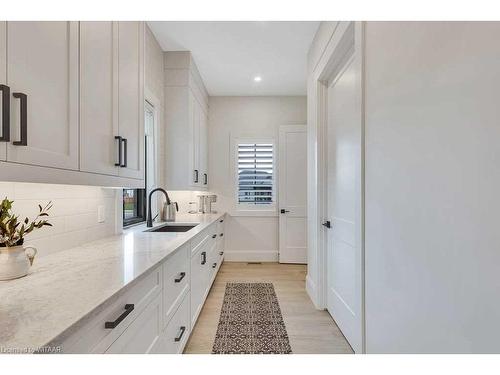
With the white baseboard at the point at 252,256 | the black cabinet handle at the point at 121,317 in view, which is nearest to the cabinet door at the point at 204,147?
the white baseboard at the point at 252,256

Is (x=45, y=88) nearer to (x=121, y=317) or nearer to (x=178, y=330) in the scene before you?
(x=121, y=317)

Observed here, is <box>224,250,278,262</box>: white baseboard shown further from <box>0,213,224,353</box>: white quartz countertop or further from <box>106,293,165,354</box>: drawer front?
<box>106,293,165,354</box>: drawer front

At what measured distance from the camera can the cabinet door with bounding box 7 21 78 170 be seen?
0.85 metres

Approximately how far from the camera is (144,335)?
46.7 inches

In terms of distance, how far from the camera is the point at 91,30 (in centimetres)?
125

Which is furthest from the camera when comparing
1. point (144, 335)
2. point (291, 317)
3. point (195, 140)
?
point (195, 140)

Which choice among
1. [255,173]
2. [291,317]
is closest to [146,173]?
[255,173]

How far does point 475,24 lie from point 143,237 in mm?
2013

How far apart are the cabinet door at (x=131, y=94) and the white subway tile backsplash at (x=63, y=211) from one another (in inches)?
13.1

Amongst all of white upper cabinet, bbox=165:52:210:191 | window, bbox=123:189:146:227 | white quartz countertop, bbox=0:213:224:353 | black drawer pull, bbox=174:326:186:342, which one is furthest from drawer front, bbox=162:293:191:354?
white upper cabinet, bbox=165:52:210:191

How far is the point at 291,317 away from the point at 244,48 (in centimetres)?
295

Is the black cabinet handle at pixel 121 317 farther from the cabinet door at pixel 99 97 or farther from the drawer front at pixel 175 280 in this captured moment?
the cabinet door at pixel 99 97
